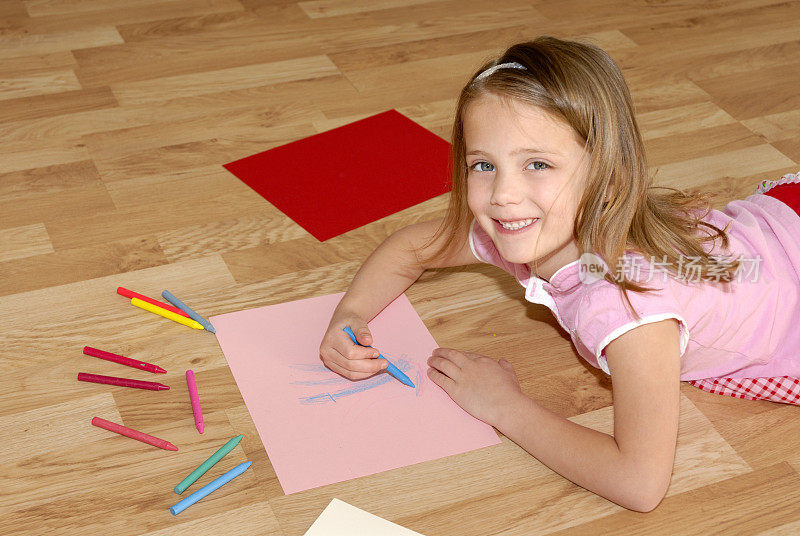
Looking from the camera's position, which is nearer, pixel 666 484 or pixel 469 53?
pixel 666 484

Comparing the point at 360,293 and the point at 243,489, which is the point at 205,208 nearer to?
the point at 360,293

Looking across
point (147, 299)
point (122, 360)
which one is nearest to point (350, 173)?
point (147, 299)

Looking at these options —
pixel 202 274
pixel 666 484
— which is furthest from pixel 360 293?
pixel 666 484

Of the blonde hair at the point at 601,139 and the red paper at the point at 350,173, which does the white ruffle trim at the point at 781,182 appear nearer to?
the blonde hair at the point at 601,139

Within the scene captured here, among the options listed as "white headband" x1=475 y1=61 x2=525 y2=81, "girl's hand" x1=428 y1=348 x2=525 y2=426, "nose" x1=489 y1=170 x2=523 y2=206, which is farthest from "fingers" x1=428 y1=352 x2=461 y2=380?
"white headband" x1=475 y1=61 x2=525 y2=81

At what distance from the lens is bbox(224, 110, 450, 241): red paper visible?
1.48 m

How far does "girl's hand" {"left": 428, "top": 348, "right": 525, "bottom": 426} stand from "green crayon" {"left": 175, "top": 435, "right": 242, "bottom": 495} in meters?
0.26

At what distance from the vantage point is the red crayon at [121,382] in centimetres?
113

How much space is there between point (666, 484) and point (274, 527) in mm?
410

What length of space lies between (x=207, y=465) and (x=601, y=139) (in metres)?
0.54

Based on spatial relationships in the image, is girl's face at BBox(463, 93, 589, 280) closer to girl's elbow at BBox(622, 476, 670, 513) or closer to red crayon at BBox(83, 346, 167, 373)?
girl's elbow at BBox(622, 476, 670, 513)

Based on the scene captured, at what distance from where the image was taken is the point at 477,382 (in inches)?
44.9

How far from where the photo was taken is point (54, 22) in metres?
1.99

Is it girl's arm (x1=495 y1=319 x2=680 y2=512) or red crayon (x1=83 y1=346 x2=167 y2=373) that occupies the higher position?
girl's arm (x1=495 y1=319 x2=680 y2=512)
